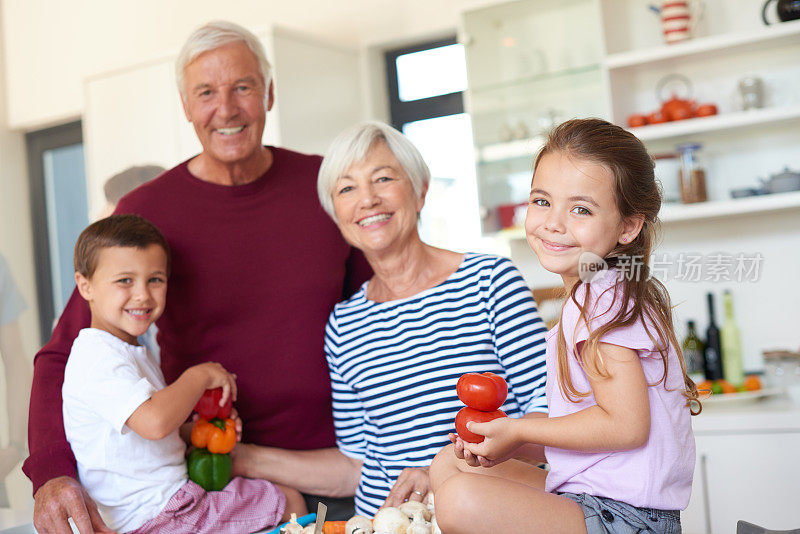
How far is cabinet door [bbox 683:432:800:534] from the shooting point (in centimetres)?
264

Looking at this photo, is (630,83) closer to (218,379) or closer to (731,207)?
(731,207)

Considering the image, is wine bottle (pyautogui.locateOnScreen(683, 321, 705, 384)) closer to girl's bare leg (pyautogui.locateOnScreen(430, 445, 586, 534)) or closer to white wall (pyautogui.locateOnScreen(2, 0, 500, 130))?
white wall (pyautogui.locateOnScreen(2, 0, 500, 130))

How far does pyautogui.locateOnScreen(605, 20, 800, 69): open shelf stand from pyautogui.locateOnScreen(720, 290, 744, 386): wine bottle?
926 mm

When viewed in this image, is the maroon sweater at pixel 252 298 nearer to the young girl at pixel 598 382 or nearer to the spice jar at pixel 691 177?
the young girl at pixel 598 382

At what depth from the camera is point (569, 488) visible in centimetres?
119

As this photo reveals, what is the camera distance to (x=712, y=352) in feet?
10.4

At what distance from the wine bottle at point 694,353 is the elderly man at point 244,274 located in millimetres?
1729

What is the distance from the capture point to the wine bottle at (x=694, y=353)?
10.3 ft

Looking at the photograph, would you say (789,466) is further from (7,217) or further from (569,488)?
(7,217)

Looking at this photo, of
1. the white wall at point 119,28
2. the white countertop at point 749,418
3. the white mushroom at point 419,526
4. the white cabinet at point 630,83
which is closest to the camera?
the white mushroom at point 419,526

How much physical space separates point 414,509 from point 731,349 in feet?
6.88

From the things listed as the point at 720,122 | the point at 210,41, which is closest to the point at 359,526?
the point at 210,41

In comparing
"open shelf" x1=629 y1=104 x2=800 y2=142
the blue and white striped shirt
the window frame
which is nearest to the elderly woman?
the blue and white striped shirt

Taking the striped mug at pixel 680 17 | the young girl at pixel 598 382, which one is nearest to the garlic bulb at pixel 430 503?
the young girl at pixel 598 382
